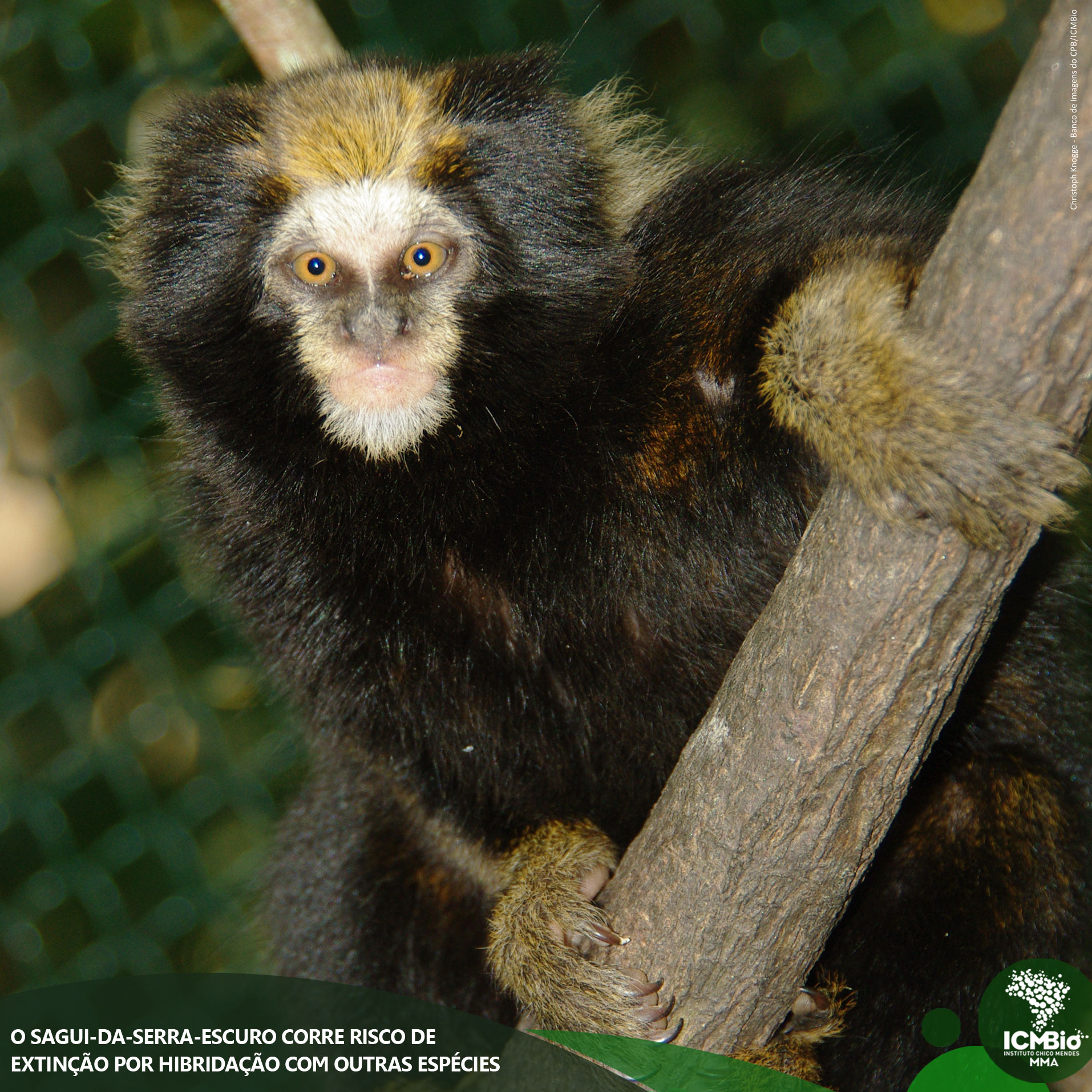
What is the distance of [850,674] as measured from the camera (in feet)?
3.51

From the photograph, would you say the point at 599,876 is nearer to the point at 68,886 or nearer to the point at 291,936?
the point at 291,936

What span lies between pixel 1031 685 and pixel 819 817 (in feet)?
1.71

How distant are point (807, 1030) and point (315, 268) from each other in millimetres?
1132

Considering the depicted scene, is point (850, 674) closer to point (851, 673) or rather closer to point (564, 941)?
point (851, 673)

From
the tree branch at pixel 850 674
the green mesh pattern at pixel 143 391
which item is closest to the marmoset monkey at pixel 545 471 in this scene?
the tree branch at pixel 850 674

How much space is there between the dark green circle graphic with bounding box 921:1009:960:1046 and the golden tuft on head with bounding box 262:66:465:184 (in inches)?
48.0

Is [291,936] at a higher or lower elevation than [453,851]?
lower

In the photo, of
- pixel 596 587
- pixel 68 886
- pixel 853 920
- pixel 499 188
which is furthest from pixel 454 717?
pixel 68 886

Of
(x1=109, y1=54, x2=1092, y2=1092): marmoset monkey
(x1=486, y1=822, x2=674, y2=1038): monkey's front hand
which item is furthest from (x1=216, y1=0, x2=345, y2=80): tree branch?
(x1=486, y1=822, x2=674, y2=1038): monkey's front hand

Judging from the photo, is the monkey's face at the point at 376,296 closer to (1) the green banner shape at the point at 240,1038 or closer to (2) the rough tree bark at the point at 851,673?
(2) the rough tree bark at the point at 851,673

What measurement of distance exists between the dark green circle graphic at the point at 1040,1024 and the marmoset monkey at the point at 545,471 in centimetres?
4

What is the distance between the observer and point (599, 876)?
150 cm

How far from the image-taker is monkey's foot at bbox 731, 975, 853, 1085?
1384mm

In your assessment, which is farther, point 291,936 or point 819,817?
point 291,936
